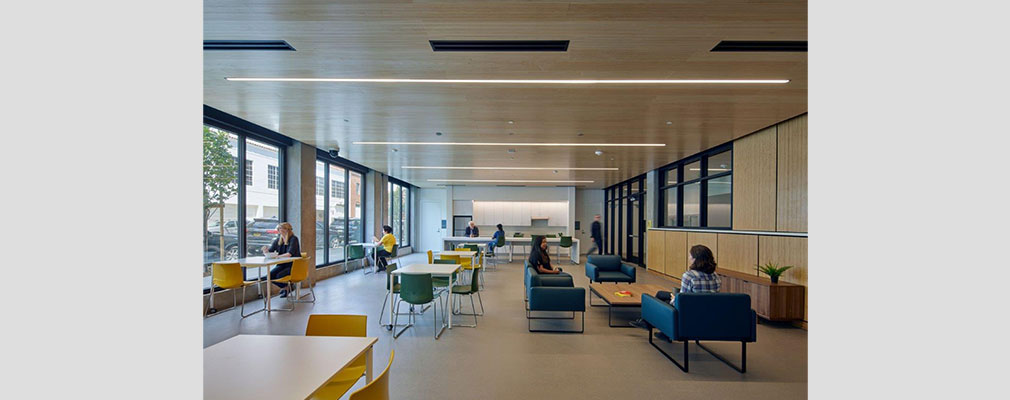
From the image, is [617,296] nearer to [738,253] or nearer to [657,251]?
[738,253]

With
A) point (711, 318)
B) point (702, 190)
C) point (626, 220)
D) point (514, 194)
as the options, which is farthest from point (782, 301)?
point (514, 194)

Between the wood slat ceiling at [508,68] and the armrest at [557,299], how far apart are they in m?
2.41

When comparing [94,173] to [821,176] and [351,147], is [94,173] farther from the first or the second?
[351,147]

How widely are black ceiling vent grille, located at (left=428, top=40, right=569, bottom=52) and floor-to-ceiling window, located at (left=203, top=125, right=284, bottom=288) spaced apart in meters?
4.49

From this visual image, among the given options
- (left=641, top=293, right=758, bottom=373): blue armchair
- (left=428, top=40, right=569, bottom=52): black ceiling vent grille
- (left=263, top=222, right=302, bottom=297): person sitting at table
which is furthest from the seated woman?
(left=263, top=222, right=302, bottom=297): person sitting at table

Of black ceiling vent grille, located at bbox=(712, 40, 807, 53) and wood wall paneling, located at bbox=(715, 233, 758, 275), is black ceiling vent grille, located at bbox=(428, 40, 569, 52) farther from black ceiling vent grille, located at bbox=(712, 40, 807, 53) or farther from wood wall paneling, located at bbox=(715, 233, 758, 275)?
wood wall paneling, located at bbox=(715, 233, 758, 275)

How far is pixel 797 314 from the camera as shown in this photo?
18.6 feet

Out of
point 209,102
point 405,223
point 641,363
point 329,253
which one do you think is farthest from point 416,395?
point 405,223

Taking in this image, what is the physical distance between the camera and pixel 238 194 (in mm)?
7031

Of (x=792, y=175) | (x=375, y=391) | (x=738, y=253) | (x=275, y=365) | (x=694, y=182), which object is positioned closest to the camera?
(x=375, y=391)

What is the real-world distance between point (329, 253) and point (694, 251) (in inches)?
363

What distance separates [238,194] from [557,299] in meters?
5.80

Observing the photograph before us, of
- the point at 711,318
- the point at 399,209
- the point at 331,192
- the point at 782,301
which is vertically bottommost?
the point at 782,301

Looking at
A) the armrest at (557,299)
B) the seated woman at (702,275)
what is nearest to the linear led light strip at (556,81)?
the seated woman at (702,275)
